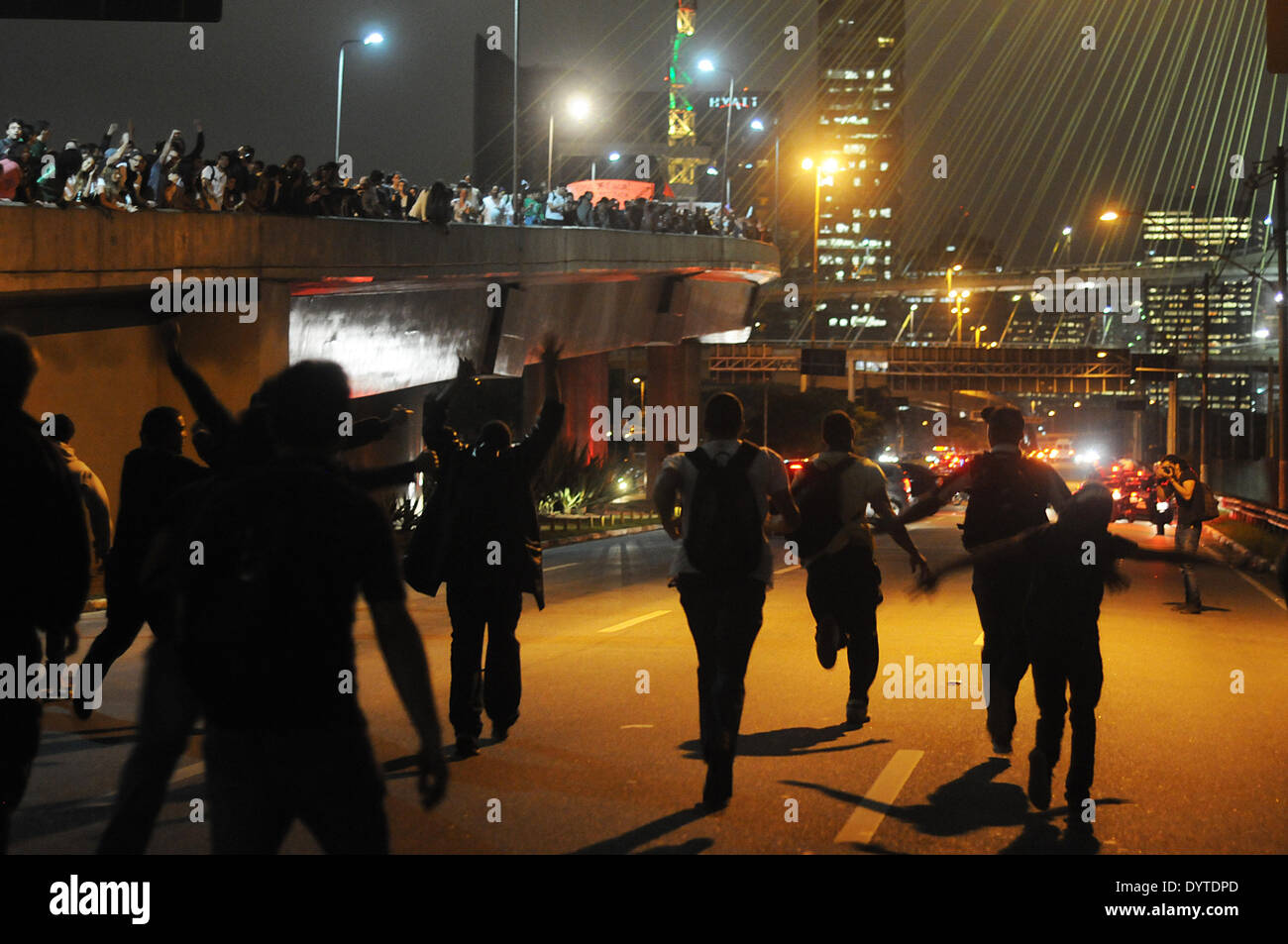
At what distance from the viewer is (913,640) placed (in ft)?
43.8

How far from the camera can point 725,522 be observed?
6617mm

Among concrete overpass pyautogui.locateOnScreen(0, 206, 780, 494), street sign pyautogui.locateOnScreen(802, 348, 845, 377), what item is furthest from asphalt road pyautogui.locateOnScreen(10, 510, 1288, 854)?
street sign pyautogui.locateOnScreen(802, 348, 845, 377)

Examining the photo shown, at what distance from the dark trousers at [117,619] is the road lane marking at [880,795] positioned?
4070 mm

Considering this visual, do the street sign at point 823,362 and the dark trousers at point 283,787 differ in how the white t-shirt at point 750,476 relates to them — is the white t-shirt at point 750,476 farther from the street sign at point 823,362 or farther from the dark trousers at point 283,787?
the street sign at point 823,362

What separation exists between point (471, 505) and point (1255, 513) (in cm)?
2925

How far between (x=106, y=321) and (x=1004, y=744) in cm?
1698

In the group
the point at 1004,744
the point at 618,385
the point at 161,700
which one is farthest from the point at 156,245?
the point at 618,385

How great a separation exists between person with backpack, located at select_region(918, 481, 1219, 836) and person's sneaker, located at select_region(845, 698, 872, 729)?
2.08 meters

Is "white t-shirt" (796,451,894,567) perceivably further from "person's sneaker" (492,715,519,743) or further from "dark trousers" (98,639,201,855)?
"dark trousers" (98,639,201,855)

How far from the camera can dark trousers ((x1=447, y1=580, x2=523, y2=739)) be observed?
775cm

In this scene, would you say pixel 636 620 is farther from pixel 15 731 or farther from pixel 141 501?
pixel 15 731

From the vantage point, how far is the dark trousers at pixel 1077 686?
6.46 m

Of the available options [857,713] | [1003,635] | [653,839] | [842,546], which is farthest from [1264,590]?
[653,839]

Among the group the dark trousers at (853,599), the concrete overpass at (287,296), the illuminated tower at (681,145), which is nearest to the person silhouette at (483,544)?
the dark trousers at (853,599)
